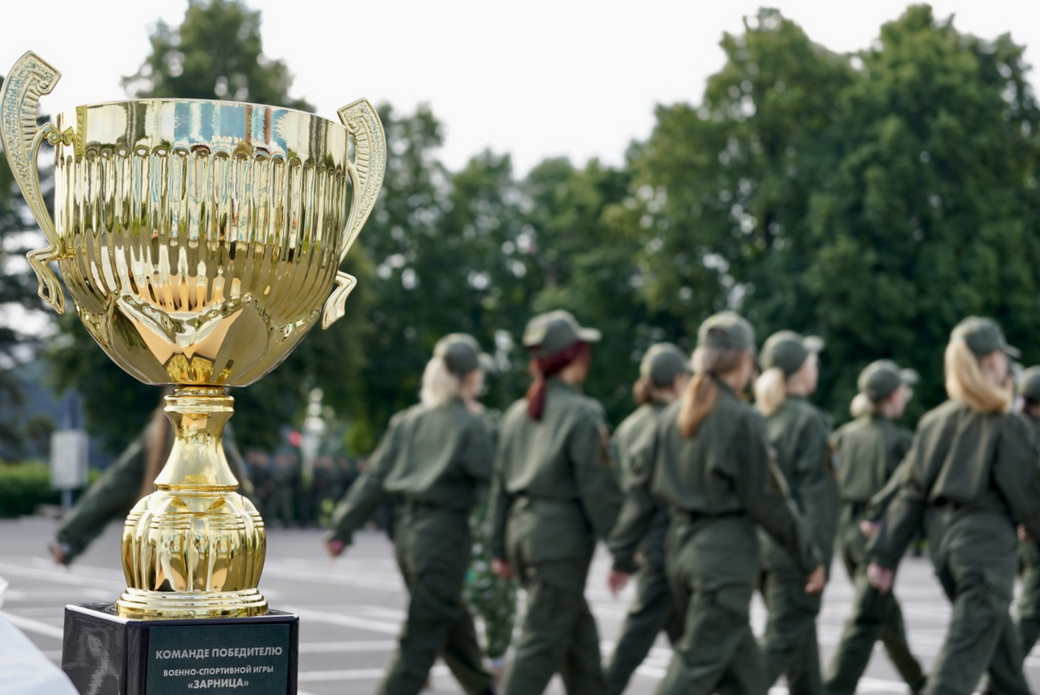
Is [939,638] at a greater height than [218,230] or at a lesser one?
lesser

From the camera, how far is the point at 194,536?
324 cm

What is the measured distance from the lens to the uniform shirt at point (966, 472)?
805 centimetres

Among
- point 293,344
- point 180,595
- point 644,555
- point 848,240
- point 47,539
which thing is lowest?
point 47,539

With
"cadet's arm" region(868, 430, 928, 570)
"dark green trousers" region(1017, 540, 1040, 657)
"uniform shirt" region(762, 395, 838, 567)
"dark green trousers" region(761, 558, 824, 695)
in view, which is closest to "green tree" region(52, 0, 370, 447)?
"uniform shirt" region(762, 395, 838, 567)

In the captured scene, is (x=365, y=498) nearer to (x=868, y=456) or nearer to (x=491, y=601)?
(x=491, y=601)

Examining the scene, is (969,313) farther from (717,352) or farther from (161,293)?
(161,293)

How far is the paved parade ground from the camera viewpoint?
11.5 meters

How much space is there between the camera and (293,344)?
3.49m

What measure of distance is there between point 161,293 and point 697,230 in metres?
36.4

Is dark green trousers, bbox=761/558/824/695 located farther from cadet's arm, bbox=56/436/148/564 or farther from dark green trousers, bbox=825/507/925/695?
cadet's arm, bbox=56/436/148/564

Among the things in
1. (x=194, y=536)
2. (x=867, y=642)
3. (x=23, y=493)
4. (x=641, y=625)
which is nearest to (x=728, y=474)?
(x=641, y=625)

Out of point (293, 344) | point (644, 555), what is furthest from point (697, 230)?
point (293, 344)

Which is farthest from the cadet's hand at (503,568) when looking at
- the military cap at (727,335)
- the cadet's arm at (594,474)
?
the military cap at (727,335)

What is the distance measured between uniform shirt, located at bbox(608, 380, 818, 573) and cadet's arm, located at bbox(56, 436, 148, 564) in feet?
8.25
